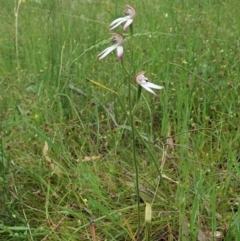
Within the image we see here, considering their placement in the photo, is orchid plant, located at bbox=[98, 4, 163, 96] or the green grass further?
the green grass

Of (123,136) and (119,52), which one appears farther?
(123,136)

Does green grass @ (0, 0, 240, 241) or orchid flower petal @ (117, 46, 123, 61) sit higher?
orchid flower petal @ (117, 46, 123, 61)

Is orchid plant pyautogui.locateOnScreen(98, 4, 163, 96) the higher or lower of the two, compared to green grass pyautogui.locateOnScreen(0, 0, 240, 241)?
higher

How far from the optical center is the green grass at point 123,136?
1293 millimetres

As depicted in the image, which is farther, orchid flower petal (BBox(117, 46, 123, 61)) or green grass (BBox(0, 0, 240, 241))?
green grass (BBox(0, 0, 240, 241))

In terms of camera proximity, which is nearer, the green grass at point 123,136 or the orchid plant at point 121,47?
the orchid plant at point 121,47

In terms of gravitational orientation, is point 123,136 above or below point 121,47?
below

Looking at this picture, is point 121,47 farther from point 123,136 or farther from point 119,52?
point 123,136

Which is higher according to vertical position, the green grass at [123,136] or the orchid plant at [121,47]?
the orchid plant at [121,47]

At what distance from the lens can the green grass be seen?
4.24ft

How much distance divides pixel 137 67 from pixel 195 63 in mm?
241

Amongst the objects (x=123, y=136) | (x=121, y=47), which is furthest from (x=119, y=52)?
(x=123, y=136)

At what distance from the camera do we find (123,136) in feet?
5.62

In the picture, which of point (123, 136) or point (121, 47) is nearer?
point (121, 47)
